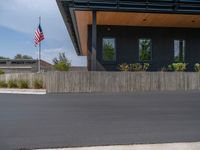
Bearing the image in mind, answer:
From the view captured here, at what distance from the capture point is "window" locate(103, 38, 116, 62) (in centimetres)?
2673

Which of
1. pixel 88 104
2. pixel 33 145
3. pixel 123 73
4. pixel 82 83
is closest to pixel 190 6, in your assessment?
pixel 123 73

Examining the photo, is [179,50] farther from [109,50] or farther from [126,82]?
[126,82]

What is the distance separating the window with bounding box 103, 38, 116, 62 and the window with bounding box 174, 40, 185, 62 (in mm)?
4415

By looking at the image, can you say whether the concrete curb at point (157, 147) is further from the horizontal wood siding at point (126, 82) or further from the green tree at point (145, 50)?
the green tree at point (145, 50)

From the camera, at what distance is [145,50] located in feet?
89.2

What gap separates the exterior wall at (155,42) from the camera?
88.5 ft

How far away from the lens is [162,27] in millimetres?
27406

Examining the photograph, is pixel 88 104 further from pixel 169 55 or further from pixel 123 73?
pixel 169 55

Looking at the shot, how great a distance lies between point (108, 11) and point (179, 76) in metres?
5.70

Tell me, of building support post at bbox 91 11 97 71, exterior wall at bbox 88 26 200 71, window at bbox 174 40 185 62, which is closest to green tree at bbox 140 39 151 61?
exterior wall at bbox 88 26 200 71

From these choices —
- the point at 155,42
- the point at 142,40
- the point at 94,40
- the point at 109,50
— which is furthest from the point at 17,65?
the point at 94,40

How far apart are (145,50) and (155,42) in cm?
92

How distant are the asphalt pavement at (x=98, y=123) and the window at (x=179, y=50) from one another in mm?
12550

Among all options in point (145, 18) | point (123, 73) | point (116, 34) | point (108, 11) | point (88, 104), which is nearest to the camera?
point (88, 104)
